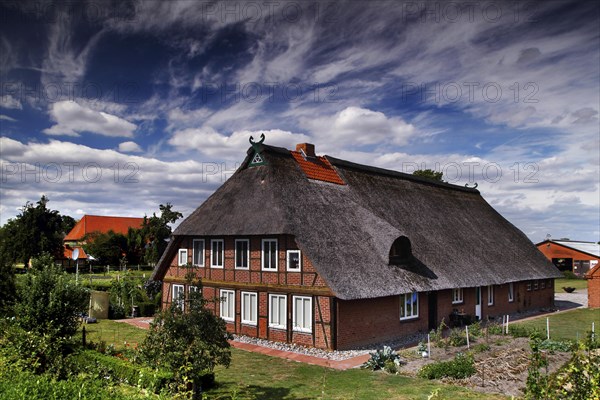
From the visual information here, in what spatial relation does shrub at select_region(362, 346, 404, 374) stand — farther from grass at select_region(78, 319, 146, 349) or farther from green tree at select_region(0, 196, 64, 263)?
green tree at select_region(0, 196, 64, 263)

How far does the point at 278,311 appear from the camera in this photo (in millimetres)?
21797

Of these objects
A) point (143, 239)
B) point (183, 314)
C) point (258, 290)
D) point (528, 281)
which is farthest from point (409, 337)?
point (143, 239)

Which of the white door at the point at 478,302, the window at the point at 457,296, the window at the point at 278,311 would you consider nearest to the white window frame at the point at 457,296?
the window at the point at 457,296

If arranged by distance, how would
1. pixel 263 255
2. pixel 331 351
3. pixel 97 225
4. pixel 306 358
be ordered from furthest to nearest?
1. pixel 97 225
2. pixel 263 255
3. pixel 331 351
4. pixel 306 358

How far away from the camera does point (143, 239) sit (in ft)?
203

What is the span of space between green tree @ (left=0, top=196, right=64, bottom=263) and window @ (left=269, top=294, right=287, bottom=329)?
4588cm

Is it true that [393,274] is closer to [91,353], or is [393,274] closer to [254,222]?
[254,222]

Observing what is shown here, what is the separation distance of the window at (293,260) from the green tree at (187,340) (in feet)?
29.2

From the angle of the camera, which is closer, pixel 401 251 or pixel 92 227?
pixel 401 251

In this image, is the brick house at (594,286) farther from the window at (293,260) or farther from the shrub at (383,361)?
the window at (293,260)

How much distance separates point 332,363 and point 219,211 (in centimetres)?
1065

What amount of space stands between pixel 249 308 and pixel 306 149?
999 centimetres

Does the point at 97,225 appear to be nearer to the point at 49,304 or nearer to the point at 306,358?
the point at 49,304

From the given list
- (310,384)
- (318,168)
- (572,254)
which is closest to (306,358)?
(310,384)
